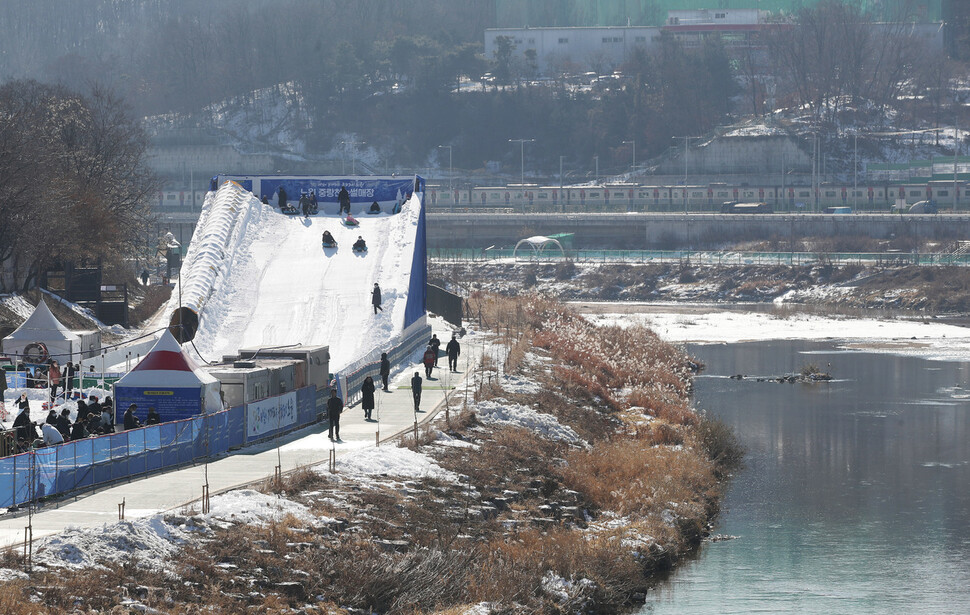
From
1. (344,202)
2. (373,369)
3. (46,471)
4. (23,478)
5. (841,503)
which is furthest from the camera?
(344,202)

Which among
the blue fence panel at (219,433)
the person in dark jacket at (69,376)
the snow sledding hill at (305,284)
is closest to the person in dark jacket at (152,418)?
the blue fence panel at (219,433)

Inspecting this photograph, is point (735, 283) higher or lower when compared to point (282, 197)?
lower

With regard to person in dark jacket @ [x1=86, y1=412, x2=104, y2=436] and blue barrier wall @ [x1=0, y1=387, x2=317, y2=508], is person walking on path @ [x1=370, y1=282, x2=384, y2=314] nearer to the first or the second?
blue barrier wall @ [x1=0, y1=387, x2=317, y2=508]

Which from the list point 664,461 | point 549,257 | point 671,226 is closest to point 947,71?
point 671,226

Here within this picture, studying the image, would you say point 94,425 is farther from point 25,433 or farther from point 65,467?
point 65,467

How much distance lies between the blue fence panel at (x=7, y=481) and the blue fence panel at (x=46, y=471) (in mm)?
636

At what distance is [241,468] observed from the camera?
29.9 meters

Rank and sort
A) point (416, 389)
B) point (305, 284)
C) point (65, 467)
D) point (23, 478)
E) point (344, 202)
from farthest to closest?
point (344, 202)
point (305, 284)
point (416, 389)
point (65, 467)
point (23, 478)

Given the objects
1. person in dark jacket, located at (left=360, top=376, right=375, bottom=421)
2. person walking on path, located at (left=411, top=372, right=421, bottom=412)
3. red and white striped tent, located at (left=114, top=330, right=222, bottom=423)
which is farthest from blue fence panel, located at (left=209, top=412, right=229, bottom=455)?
person walking on path, located at (left=411, top=372, right=421, bottom=412)

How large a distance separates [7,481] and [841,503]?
2074cm

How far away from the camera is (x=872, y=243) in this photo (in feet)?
384

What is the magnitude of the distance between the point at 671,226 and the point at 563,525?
99.2 meters

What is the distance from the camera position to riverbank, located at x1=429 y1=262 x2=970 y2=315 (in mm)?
97375

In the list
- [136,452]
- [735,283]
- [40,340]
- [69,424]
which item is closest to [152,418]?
[69,424]
